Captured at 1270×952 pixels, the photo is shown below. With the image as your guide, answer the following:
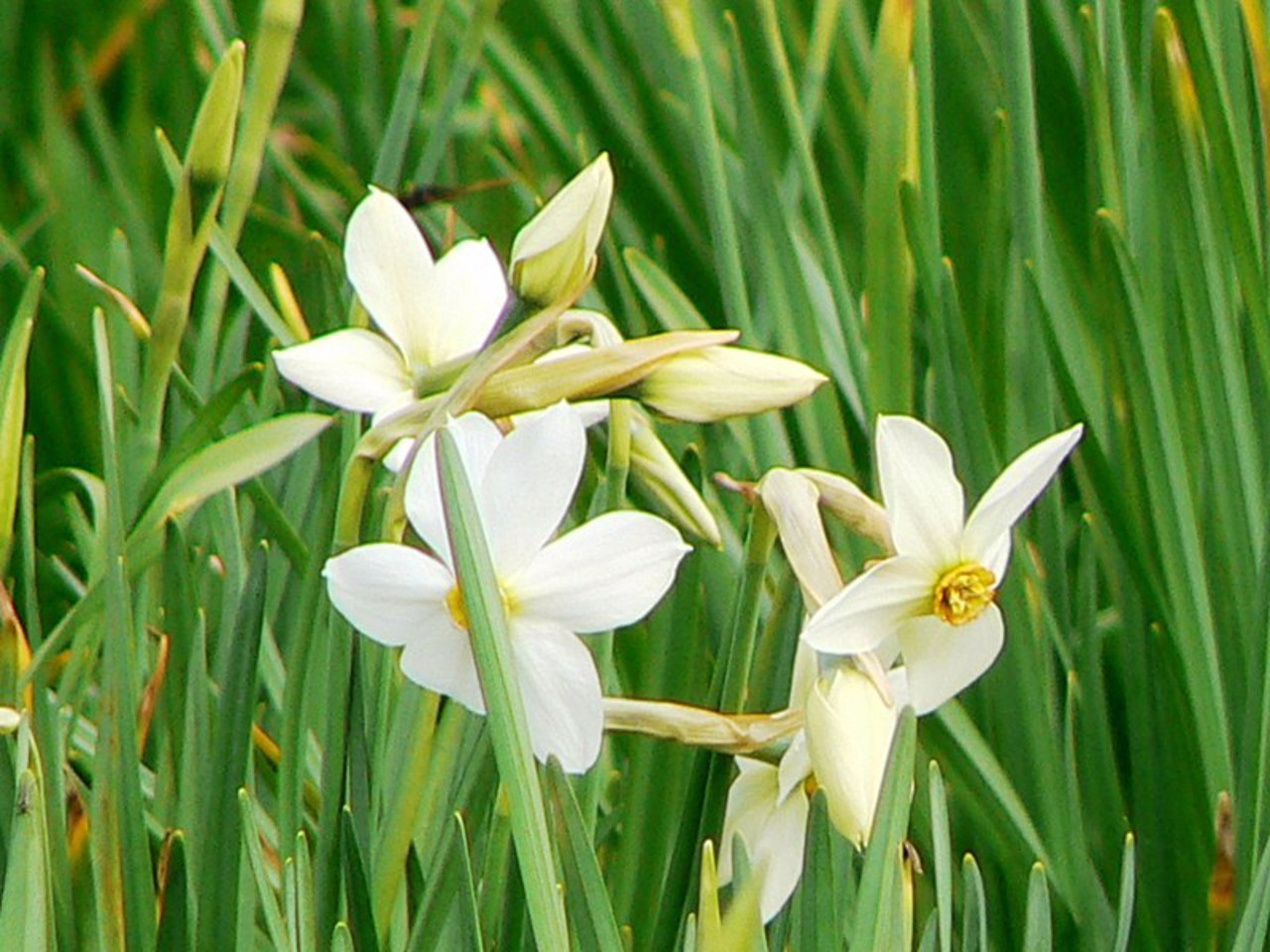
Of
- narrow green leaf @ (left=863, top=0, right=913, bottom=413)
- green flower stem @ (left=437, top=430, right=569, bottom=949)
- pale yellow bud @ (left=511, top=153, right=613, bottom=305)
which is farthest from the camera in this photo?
narrow green leaf @ (left=863, top=0, right=913, bottom=413)

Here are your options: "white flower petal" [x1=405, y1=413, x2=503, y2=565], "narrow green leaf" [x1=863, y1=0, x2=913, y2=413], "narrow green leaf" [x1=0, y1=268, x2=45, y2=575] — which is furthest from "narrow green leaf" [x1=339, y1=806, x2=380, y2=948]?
"narrow green leaf" [x1=863, y1=0, x2=913, y2=413]

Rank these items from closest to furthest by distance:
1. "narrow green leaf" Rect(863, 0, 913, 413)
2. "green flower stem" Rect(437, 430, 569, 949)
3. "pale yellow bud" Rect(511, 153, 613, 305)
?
"green flower stem" Rect(437, 430, 569, 949) < "pale yellow bud" Rect(511, 153, 613, 305) < "narrow green leaf" Rect(863, 0, 913, 413)

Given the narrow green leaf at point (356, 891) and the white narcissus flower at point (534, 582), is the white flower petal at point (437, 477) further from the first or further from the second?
the narrow green leaf at point (356, 891)

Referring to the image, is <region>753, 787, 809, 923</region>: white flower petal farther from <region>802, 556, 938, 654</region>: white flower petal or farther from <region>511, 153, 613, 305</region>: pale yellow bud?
<region>511, 153, 613, 305</region>: pale yellow bud

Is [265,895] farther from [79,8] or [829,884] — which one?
[79,8]

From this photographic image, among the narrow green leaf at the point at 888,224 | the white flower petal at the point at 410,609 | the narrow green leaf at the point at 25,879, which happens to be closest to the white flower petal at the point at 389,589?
the white flower petal at the point at 410,609

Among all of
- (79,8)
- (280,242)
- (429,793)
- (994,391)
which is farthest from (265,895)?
(79,8)

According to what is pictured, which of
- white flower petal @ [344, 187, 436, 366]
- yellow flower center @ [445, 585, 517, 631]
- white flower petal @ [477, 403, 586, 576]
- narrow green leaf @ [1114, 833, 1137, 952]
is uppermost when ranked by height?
white flower petal @ [344, 187, 436, 366]
